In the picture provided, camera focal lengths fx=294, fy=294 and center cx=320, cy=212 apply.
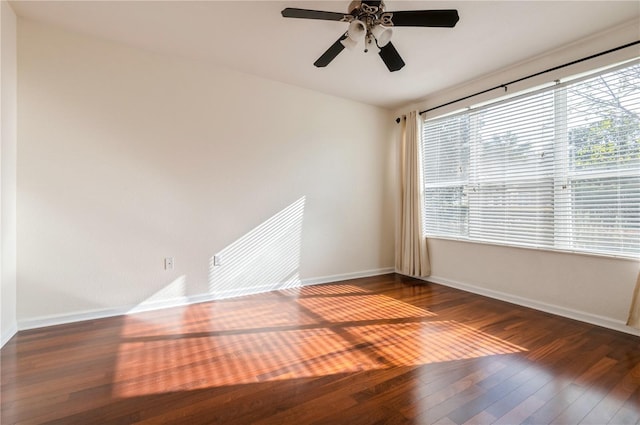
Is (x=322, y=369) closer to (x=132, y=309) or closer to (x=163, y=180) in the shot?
(x=132, y=309)

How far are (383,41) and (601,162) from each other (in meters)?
2.25

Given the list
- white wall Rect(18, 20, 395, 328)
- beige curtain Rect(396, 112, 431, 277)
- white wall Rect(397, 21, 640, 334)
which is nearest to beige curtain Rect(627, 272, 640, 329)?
white wall Rect(397, 21, 640, 334)

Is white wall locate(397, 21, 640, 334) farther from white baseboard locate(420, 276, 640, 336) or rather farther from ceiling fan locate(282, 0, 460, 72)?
ceiling fan locate(282, 0, 460, 72)

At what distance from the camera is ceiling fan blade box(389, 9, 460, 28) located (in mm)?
1844

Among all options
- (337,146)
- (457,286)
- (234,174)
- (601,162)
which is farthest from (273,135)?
(601,162)

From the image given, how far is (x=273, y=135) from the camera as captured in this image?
3.59m

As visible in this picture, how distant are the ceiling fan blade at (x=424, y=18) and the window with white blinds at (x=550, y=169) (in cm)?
176

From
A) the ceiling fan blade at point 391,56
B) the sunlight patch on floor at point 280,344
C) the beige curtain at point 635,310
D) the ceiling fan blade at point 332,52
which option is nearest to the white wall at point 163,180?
the sunlight patch on floor at point 280,344

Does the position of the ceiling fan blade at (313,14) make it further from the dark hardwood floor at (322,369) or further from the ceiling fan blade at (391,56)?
the dark hardwood floor at (322,369)

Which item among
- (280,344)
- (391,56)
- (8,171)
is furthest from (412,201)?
(8,171)

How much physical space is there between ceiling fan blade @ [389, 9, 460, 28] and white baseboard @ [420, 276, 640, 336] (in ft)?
9.03

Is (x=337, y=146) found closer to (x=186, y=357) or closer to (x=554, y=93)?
(x=554, y=93)

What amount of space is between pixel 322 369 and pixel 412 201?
9.42 ft

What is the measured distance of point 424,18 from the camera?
6.29ft
